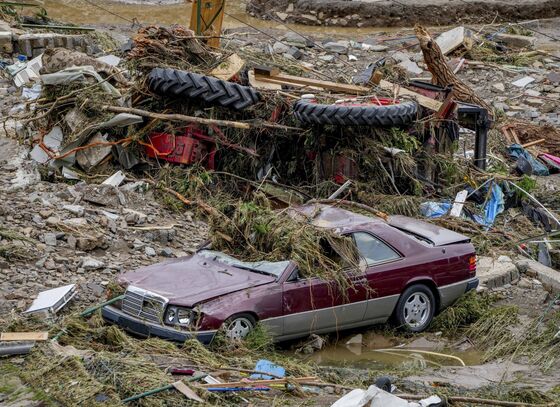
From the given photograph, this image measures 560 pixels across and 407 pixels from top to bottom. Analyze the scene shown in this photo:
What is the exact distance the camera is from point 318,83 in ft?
54.1

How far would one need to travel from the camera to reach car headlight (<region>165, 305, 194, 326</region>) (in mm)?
9914

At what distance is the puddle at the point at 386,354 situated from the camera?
10.6 m

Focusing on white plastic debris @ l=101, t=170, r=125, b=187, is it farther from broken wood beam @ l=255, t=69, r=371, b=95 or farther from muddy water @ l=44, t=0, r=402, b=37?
muddy water @ l=44, t=0, r=402, b=37

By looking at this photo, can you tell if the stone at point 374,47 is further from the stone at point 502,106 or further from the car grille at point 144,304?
the car grille at point 144,304

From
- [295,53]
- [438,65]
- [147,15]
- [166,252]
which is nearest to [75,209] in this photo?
[166,252]

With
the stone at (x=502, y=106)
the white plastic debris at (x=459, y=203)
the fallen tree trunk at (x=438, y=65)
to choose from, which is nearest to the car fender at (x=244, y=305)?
the white plastic debris at (x=459, y=203)

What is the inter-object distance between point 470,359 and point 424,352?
0.47 m

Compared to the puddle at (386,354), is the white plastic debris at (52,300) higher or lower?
higher

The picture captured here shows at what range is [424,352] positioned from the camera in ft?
36.6

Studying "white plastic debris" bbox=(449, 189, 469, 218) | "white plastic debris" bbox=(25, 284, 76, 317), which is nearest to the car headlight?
"white plastic debris" bbox=(25, 284, 76, 317)

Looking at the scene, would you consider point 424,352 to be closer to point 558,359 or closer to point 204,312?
point 558,359

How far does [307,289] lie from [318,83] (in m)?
6.41

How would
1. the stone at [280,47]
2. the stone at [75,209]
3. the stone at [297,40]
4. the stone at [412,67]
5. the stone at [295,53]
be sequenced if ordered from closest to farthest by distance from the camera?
the stone at [75,209], the stone at [412,67], the stone at [295,53], the stone at [280,47], the stone at [297,40]

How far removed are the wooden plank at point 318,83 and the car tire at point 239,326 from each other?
6.66 meters
